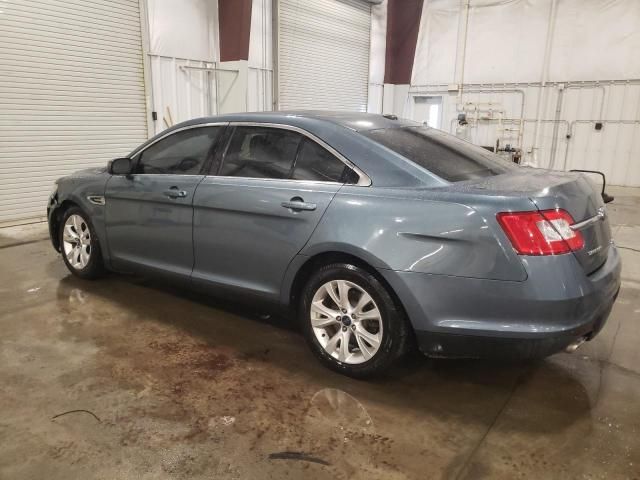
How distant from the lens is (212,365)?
9.57 ft

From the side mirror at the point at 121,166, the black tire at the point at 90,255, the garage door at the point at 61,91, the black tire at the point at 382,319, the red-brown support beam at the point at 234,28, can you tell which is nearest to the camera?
the black tire at the point at 382,319

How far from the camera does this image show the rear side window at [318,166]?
107 inches

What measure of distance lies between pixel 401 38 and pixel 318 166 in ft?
41.1

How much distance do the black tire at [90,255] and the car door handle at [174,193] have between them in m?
1.02

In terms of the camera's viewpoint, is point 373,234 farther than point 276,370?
No

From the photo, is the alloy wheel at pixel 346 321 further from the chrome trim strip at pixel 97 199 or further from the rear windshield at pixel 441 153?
the chrome trim strip at pixel 97 199

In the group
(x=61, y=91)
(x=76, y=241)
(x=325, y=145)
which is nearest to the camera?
(x=325, y=145)

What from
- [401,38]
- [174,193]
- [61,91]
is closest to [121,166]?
[174,193]

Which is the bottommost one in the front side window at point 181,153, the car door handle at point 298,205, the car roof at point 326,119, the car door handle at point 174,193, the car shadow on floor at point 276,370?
the car shadow on floor at point 276,370

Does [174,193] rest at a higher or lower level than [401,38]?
lower

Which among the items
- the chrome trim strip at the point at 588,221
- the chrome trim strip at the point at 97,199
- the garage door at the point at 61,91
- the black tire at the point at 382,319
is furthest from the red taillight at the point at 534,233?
the garage door at the point at 61,91

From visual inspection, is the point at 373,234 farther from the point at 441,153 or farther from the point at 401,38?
the point at 401,38

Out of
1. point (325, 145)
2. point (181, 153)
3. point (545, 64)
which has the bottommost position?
point (181, 153)

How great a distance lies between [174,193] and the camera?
11.0 ft
